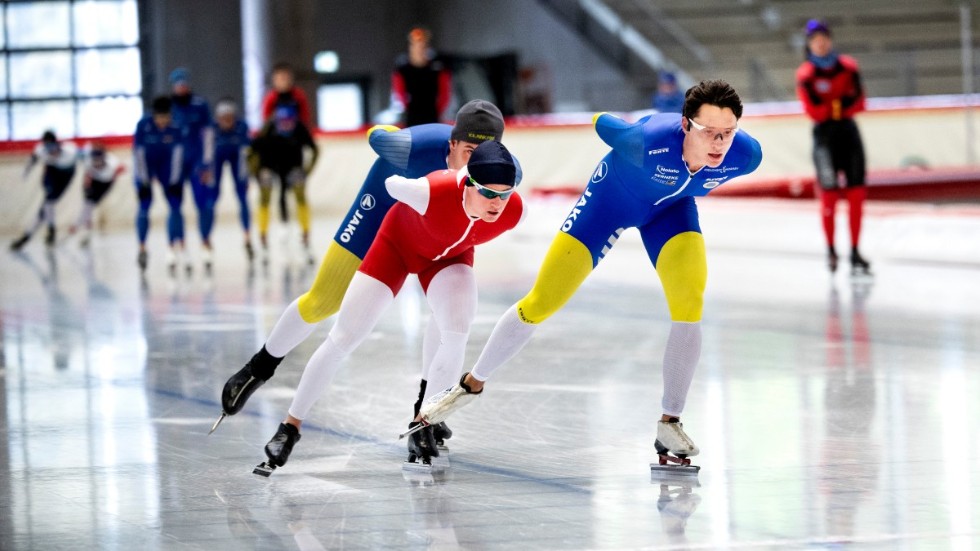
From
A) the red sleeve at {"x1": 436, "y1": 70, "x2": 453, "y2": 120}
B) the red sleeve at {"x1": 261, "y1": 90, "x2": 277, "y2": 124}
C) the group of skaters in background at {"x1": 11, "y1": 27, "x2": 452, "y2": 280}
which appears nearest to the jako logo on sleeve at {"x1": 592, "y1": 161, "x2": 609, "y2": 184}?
the group of skaters in background at {"x1": 11, "y1": 27, "x2": 452, "y2": 280}

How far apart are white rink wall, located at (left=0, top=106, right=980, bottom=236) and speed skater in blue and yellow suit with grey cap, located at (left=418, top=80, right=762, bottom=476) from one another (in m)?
12.9

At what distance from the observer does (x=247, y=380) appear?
510 centimetres

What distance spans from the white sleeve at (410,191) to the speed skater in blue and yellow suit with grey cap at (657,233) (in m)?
0.48

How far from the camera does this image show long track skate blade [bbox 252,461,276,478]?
4.58 m

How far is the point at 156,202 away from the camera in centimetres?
1842

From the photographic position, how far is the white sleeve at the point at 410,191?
445 cm

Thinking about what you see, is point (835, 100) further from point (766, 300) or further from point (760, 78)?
point (760, 78)

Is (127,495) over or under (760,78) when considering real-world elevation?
under

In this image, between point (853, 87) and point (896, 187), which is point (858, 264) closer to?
point (853, 87)

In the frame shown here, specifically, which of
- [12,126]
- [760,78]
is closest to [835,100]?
[760,78]

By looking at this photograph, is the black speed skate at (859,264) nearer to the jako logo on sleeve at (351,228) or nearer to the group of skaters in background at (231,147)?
the group of skaters in background at (231,147)

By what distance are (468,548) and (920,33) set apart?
1816 centimetres

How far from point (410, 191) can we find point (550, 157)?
14.1m

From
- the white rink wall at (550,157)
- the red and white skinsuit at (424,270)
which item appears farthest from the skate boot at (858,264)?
the white rink wall at (550,157)
